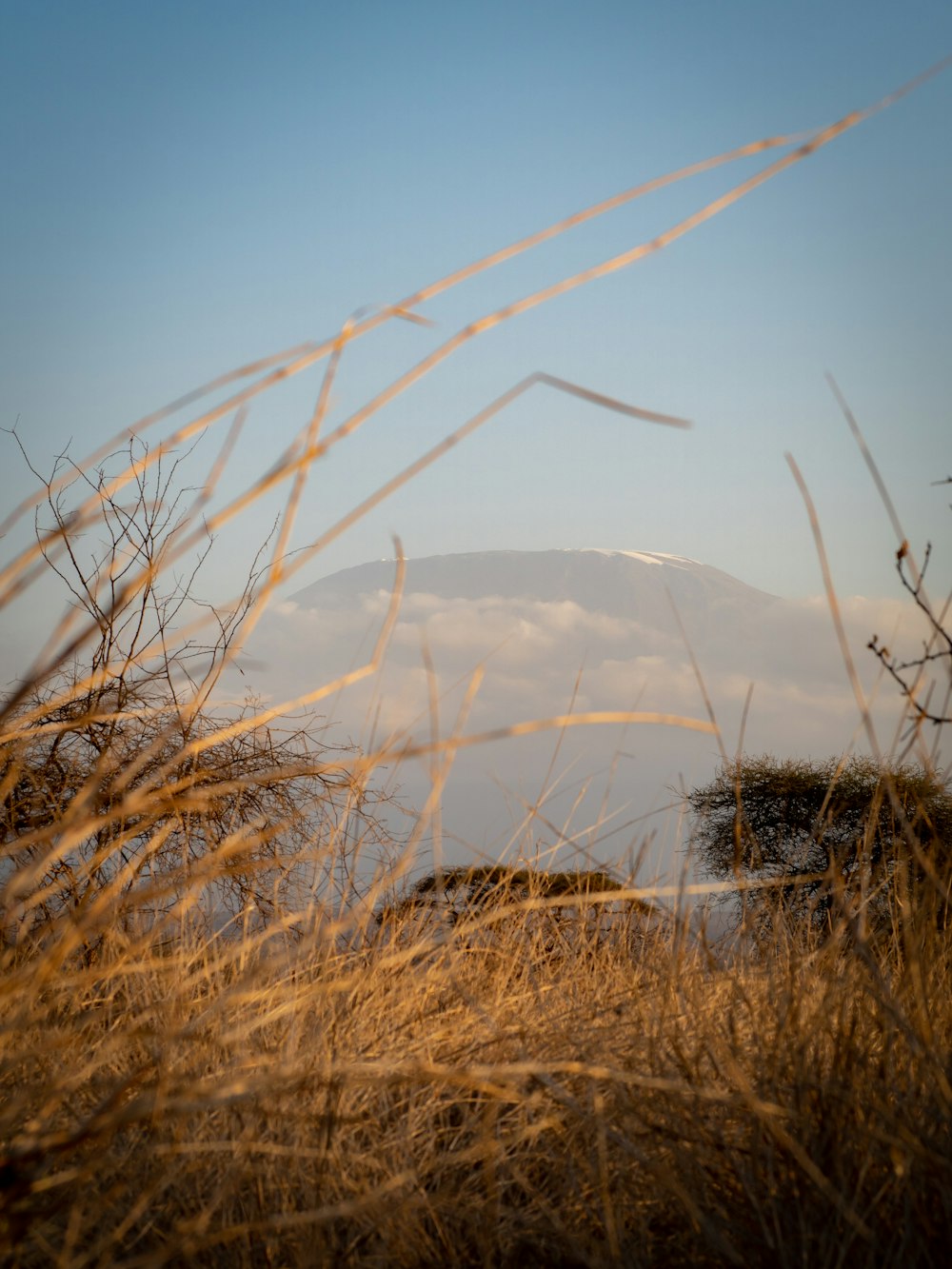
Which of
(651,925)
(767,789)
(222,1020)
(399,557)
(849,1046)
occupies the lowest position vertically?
(222,1020)

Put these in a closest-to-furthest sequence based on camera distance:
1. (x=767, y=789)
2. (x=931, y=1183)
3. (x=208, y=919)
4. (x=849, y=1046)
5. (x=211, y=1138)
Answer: (x=931, y=1183)
(x=849, y=1046)
(x=211, y=1138)
(x=208, y=919)
(x=767, y=789)

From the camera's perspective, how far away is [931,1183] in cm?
112

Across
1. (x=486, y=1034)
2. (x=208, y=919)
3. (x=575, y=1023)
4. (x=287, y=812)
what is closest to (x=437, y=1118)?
(x=486, y=1034)

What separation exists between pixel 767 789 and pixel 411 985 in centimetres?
913

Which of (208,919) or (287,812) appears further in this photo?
(287,812)

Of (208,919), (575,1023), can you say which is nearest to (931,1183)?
(575,1023)

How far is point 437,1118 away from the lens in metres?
1.72

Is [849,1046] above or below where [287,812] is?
below

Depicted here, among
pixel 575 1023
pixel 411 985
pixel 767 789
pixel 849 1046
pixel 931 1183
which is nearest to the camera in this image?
pixel 931 1183

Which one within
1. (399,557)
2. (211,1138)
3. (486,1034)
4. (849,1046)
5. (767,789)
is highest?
(767,789)

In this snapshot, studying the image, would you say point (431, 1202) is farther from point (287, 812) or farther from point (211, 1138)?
point (287, 812)

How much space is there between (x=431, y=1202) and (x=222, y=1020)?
66 centimetres

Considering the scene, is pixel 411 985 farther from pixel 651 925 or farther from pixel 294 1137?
pixel 651 925

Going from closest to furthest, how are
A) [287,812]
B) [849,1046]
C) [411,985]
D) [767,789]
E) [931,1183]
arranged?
1. [931,1183]
2. [849,1046]
3. [411,985]
4. [287,812]
5. [767,789]
